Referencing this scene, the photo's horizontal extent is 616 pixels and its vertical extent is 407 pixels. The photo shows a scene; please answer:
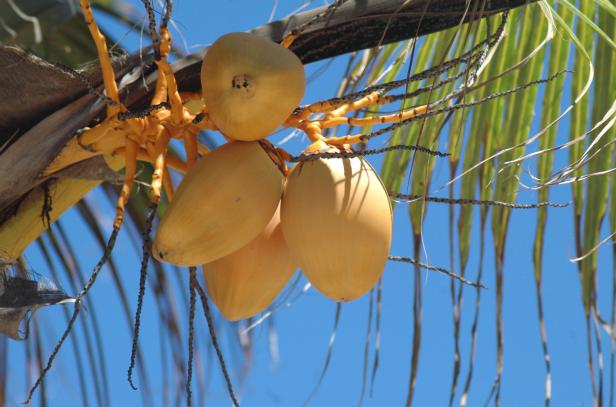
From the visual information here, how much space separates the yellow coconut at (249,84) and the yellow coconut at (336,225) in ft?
0.23

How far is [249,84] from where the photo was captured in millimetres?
962

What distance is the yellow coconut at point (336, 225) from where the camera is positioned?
3.18ft

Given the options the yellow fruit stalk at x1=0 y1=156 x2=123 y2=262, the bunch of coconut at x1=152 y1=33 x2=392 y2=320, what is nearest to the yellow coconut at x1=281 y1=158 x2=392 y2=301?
the bunch of coconut at x1=152 y1=33 x2=392 y2=320

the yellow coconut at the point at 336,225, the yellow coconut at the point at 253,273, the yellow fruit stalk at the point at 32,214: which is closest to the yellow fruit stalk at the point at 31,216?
the yellow fruit stalk at the point at 32,214

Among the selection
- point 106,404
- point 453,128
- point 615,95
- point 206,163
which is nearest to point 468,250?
point 453,128

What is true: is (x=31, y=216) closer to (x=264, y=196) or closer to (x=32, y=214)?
(x=32, y=214)

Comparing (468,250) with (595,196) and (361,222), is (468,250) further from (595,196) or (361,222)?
(361,222)

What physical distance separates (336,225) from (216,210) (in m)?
0.12

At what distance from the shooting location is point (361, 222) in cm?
98

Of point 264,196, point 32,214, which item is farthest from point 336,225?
point 32,214

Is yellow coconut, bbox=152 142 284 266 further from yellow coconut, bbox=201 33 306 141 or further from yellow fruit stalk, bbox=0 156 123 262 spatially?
yellow fruit stalk, bbox=0 156 123 262

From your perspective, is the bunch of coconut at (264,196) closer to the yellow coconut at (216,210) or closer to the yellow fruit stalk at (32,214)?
the yellow coconut at (216,210)

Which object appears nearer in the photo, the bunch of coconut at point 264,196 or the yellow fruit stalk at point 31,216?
the bunch of coconut at point 264,196

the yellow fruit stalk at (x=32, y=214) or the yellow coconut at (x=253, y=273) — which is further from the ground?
the yellow fruit stalk at (x=32, y=214)
